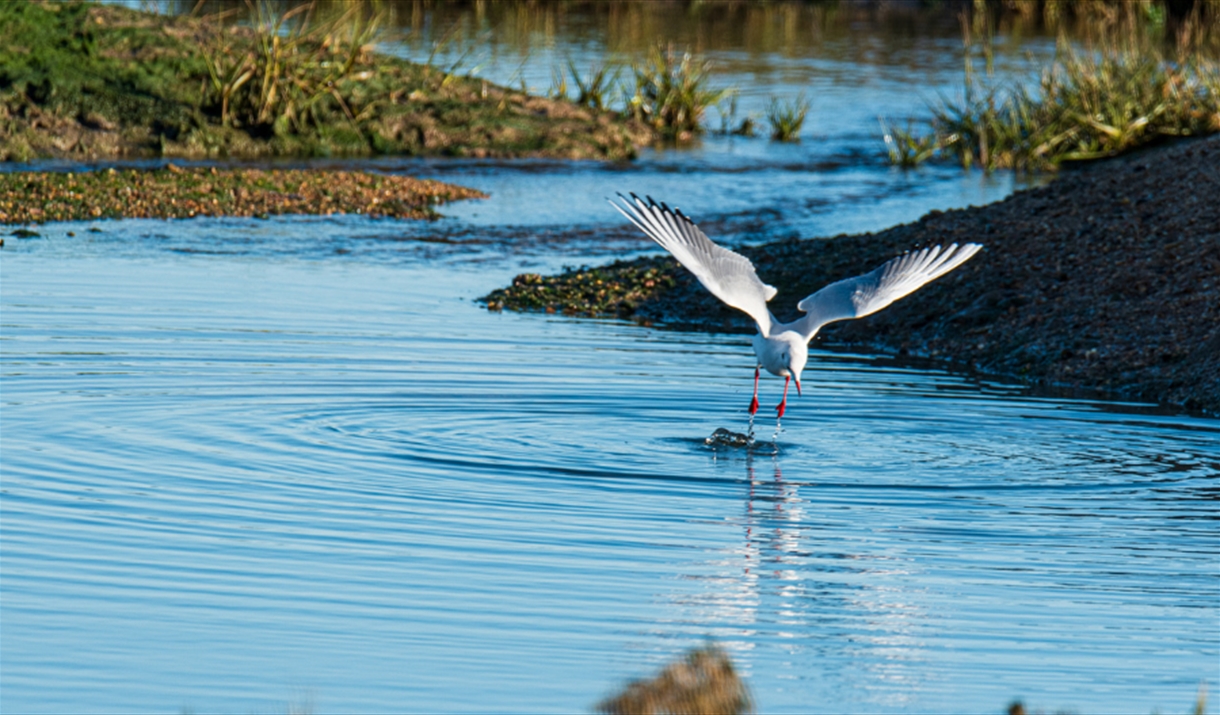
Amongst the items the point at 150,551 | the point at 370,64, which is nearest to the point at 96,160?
the point at 370,64

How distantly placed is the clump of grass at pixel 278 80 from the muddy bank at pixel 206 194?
10.5 feet

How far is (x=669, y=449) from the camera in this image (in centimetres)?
959

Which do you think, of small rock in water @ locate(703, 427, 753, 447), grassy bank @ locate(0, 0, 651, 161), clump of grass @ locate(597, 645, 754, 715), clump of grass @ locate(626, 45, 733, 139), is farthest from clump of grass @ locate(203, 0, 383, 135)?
clump of grass @ locate(597, 645, 754, 715)

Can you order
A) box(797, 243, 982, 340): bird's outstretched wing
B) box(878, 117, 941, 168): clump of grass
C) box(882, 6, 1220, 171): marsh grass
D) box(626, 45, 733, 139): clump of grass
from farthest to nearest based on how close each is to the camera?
box(626, 45, 733, 139): clump of grass → box(878, 117, 941, 168): clump of grass → box(882, 6, 1220, 171): marsh grass → box(797, 243, 982, 340): bird's outstretched wing

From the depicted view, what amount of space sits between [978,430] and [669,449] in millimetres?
1968

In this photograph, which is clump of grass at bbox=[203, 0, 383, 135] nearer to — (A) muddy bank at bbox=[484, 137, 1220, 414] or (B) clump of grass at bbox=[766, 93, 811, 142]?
(B) clump of grass at bbox=[766, 93, 811, 142]

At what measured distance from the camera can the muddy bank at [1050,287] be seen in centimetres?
1261

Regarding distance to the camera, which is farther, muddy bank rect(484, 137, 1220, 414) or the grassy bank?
the grassy bank

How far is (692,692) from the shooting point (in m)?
4.01

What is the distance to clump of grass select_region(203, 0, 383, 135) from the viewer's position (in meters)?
23.2

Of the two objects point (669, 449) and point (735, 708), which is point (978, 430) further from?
point (735, 708)

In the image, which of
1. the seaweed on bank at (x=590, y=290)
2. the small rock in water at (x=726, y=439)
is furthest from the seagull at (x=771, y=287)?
the seaweed on bank at (x=590, y=290)

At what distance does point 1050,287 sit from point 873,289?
17.1 feet

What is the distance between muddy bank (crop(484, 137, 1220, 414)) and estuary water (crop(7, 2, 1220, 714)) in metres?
0.72
